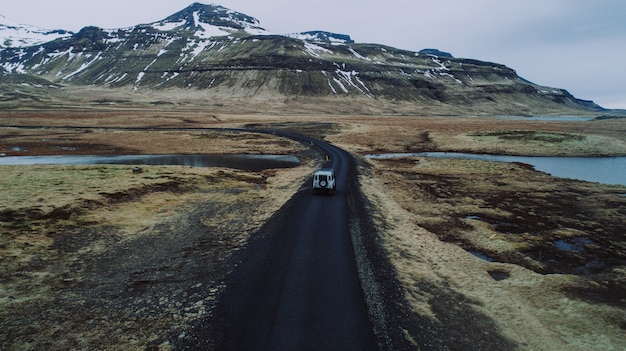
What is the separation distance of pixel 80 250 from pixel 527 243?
85.8 feet

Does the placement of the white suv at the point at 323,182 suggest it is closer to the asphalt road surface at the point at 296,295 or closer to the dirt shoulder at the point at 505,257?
the dirt shoulder at the point at 505,257

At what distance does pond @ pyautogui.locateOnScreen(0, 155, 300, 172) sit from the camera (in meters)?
48.3

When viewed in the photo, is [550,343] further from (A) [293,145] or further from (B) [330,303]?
(A) [293,145]

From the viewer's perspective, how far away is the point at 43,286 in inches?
562

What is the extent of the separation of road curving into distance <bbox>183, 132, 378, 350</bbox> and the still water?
123 ft

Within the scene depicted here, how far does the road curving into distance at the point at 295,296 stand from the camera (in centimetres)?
1151

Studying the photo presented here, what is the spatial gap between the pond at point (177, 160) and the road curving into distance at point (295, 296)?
1065 inches

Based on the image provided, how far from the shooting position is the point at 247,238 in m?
20.6

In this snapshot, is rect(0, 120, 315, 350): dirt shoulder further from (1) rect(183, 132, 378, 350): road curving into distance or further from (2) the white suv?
(2) the white suv

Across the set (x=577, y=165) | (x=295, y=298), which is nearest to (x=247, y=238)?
(x=295, y=298)

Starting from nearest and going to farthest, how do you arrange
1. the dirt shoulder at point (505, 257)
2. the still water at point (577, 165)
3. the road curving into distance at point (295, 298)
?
the road curving into distance at point (295, 298) → the dirt shoulder at point (505, 257) → the still water at point (577, 165)

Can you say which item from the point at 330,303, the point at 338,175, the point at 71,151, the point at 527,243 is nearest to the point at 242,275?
the point at 330,303

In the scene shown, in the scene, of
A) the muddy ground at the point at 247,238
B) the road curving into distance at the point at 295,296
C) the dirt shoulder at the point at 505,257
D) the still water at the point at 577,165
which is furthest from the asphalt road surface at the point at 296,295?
the still water at the point at 577,165

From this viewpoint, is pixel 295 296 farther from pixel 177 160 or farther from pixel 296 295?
pixel 177 160
